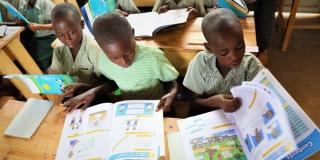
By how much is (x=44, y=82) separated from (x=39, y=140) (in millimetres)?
232

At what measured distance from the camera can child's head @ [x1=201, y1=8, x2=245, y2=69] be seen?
3.08ft

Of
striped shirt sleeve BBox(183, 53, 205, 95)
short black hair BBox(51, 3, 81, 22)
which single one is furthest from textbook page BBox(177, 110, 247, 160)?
→ short black hair BBox(51, 3, 81, 22)

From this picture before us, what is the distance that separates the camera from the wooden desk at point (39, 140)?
2.99ft

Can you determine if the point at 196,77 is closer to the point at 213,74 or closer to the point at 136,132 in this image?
the point at 213,74

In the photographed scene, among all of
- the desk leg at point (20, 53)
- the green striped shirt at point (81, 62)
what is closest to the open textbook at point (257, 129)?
the green striped shirt at point (81, 62)

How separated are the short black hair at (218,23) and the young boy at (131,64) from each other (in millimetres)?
293

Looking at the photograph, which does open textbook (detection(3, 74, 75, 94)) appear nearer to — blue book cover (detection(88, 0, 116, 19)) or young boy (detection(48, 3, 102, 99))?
young boy (detection(48, 3, 102, 99))

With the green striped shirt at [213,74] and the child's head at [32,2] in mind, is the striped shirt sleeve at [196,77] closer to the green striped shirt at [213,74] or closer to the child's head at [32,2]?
the green striped shirt at [213,74]

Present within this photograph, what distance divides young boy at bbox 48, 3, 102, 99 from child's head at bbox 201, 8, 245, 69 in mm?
604

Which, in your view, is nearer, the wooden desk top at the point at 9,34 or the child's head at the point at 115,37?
the child's head at the point at 115,37

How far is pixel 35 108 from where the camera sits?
108 centimetres

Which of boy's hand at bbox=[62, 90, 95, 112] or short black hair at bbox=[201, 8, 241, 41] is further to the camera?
boy's hand at bbox=[62, 90, 95, 112]

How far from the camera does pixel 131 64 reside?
1.19m

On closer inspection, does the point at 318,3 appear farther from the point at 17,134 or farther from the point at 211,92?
the point at 17,134
